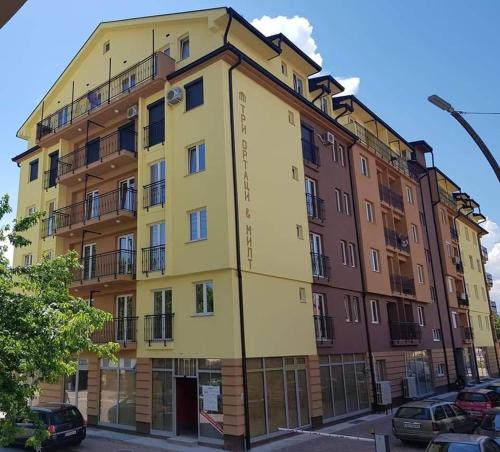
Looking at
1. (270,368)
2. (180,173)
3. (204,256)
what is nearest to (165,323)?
(204,256)

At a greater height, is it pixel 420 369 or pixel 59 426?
pixel 420 369

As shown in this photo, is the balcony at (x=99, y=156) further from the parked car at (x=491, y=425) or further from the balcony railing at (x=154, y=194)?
the parked car at (x=491, y=425)

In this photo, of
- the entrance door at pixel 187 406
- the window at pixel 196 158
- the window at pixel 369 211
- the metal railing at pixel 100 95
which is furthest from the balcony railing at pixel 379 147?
the entrance door at pixel 187 406

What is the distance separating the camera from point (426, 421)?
50.6ft

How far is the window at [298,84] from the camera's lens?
23.3m

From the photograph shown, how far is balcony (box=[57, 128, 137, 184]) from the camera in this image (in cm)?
2122

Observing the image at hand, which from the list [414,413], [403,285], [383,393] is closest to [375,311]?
[403,285]

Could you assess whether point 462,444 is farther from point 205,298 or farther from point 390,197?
point 390,197

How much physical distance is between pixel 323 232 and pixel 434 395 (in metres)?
14.4

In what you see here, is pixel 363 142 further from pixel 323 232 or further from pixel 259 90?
pixel 259 90

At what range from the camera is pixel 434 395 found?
93.8ft

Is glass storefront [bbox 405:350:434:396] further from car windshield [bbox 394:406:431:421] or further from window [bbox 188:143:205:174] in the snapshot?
window [bbox 188:143:205:174]

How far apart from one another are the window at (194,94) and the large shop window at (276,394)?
10.3 metres

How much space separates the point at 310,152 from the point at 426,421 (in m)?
13.0
